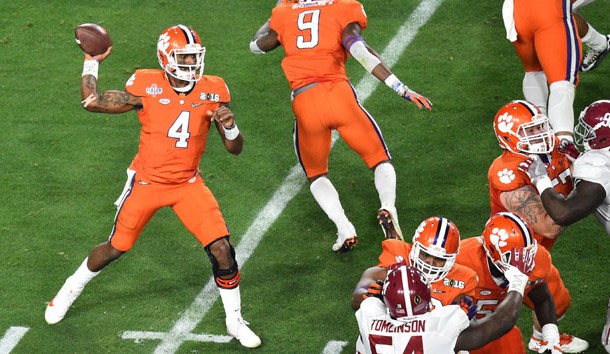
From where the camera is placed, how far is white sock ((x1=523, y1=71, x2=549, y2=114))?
8.86 metres

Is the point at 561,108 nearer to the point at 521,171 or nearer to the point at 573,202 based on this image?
the point at 521,171

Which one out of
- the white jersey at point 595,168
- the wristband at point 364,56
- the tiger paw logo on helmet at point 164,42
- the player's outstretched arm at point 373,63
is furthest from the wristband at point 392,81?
the tiger paw logo on helmet at point 164,42

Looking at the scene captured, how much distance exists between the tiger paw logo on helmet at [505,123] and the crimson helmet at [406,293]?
1.77 m

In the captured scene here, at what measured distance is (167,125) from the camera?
730cm

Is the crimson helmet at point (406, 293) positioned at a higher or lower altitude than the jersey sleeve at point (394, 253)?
higher

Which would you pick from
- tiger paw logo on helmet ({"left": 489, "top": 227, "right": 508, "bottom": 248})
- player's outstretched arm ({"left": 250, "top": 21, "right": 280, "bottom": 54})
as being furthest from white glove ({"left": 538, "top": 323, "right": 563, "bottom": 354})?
player's outstretched arm ({"left": 250, "top": 21, "right": 280, "bottom": 54})

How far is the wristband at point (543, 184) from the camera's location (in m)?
6.66

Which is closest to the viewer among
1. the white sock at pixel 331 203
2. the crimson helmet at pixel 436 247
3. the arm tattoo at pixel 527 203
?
the crimson helmet at pixel 436 247

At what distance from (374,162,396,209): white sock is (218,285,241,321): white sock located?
127 centimetres

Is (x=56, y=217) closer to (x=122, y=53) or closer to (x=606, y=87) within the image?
(x=122, y=53)

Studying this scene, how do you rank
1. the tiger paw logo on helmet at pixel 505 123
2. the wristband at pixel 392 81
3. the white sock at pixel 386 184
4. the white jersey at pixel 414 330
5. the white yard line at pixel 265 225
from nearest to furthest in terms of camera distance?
the white jersey at pixel 414 330, the tiger paw logo on helmet at pixel 505 123, the white yard line at pixel 265 225, the wristband at pixel 392 81, the white sock at pixel 386 184

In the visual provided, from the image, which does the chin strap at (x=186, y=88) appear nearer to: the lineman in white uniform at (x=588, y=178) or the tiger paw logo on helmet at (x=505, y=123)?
the tiger paw logo on helmet at (x=505, y=123)

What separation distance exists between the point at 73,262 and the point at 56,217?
615mm

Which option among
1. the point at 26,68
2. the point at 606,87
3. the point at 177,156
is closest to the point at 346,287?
the point at 177,156
